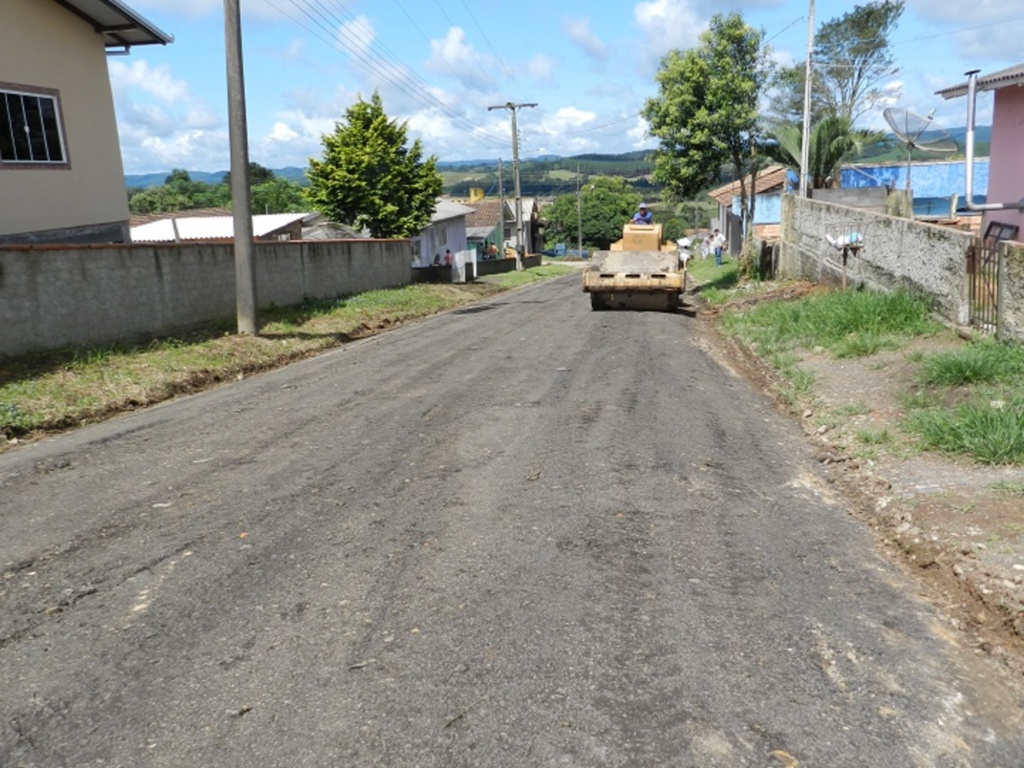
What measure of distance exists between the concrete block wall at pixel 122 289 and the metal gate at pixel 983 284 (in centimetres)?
1221

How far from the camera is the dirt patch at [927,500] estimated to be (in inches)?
189

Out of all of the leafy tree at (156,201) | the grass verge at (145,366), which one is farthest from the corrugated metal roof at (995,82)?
the leafy tree at (156,201)

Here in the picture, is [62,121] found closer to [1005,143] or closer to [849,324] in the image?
[849,324]

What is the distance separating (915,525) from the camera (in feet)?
19.5

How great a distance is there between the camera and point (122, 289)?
45.1 ft

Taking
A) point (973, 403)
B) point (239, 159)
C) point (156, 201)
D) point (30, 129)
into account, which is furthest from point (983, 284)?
point (156, 201)

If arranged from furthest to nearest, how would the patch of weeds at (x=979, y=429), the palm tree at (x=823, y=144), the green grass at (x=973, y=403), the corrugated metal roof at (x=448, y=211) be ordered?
the corrugated metal roof at (x=448, y=211), the palm tree at (x=823, y=144), the green grass at (x=973, y=403), the patch of weeds at (x=979, y=429)

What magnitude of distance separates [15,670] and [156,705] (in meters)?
0.88

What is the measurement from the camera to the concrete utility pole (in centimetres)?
1486

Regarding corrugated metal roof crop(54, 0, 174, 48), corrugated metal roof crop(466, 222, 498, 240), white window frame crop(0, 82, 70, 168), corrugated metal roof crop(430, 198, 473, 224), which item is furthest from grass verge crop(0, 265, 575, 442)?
corrugated metal roof crop(466, 222, 498, 240)

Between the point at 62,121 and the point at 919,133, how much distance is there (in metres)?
16.8

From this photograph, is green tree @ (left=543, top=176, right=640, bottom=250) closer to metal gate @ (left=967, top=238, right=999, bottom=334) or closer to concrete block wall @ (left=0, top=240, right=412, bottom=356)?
concrete block wall @ (left=0, top=240, right=412, bottom=356)

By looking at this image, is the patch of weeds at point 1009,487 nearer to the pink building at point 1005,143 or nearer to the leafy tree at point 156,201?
the pink building at point 1005,143

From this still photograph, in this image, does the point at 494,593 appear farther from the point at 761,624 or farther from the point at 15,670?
the point at 15,670
